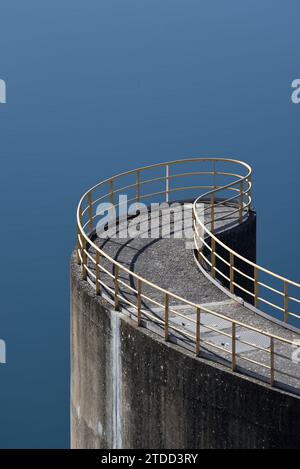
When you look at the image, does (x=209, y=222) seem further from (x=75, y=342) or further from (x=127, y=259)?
(x=75, y=342)

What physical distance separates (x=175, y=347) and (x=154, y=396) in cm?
70

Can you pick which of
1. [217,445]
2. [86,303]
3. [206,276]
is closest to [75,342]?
[86,303]

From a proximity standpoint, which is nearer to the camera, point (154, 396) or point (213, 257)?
point (154, 396)

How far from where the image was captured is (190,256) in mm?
19484

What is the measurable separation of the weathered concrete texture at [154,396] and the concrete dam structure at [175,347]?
0.01 metres

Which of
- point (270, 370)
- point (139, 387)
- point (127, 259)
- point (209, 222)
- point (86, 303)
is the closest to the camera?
point (270, 370)

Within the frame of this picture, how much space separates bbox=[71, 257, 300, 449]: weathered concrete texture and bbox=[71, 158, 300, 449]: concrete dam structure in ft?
0.04

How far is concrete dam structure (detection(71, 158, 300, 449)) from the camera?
15.0 m

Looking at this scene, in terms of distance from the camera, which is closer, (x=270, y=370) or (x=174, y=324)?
(x=270, y=370)

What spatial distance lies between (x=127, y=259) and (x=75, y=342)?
5.27 feet

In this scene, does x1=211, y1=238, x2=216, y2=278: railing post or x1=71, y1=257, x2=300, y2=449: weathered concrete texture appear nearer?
x1=71, y1=257, x2=300, y2=449: weathered concrete texture

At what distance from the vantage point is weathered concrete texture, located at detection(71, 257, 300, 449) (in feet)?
48.5

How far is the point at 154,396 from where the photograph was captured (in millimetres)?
16016

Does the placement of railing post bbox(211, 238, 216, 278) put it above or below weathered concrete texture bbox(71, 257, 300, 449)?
above
